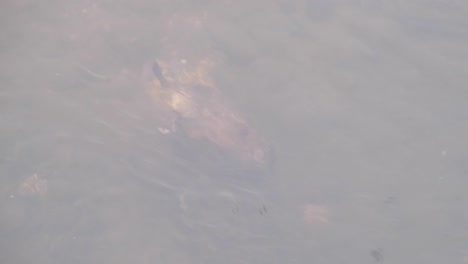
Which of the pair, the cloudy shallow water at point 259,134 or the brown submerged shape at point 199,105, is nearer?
the cloudy shallow water at point 259,134

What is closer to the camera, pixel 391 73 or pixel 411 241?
pixel 411 241

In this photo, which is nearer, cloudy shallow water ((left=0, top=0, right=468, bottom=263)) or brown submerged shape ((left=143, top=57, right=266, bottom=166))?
cloudy shallow water ((left=0, top=0, right=468, bottom=263))

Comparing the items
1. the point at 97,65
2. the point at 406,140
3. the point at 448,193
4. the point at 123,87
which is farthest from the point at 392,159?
the point at 97,65

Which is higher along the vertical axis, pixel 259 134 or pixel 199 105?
pixel 259 134

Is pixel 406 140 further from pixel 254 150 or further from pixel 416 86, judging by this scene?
pixel 254 150
